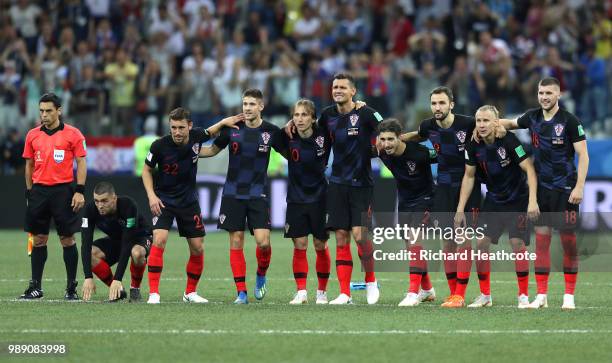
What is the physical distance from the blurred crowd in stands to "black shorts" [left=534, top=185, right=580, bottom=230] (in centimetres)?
958

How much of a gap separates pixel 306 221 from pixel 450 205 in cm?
146

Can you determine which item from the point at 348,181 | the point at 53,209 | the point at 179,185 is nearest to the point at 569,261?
the point at 348,181

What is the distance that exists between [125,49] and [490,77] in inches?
288

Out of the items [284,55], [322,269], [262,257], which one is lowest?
[322,269]

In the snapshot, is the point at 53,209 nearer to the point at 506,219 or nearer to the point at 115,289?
the point at 115,289

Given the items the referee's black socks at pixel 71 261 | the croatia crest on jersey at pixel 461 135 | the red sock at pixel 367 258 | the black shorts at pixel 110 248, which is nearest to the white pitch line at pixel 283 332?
the red sock at pixel 367 258

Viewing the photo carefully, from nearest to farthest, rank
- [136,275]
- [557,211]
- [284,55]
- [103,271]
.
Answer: [557,211]
[136,275]
[103,271]
[284,55]

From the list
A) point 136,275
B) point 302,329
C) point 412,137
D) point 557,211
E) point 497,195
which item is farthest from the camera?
point 136,275

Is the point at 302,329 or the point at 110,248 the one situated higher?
the point at 110,248

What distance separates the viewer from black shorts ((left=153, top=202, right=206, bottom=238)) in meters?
12.4

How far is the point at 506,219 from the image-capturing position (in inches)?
478

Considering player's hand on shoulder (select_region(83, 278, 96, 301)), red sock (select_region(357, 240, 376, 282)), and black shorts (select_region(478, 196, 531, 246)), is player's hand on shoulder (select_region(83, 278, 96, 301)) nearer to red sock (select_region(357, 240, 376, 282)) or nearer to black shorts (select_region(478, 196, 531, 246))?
red sock (select_region(357, 240, 376, 282))

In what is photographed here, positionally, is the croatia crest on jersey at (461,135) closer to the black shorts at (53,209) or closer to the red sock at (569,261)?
the red sock at (569,261)

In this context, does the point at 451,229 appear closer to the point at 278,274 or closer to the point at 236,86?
the point at 278,274
